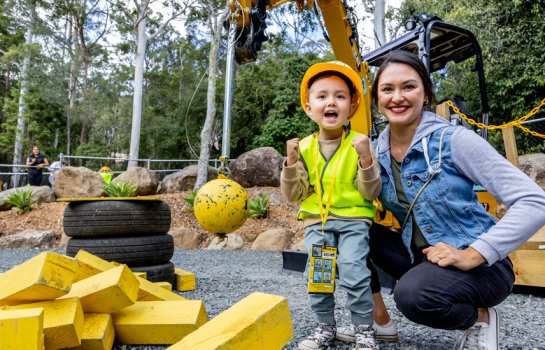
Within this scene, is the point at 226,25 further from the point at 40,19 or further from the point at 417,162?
the point at 40,19

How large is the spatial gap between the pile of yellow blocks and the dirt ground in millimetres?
6002

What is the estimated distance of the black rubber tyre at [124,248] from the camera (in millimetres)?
3312

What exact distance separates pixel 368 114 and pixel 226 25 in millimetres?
1725

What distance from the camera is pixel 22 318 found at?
4.74ft

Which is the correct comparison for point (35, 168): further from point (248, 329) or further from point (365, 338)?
point (248, 329)

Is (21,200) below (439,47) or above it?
below

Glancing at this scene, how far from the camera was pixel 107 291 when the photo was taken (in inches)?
69.9

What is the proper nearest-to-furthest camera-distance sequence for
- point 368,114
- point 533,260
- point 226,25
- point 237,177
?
1. point 533,260
2. point 226,25
3. point 368,114
4. point 237,177

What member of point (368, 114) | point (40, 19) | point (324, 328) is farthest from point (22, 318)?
point (40, 19)

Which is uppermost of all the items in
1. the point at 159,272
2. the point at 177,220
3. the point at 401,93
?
the point at 401,93

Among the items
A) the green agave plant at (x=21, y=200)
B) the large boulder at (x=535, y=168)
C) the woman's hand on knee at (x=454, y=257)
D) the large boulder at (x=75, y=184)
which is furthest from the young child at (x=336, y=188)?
the large boulder at (x=75, y=184)

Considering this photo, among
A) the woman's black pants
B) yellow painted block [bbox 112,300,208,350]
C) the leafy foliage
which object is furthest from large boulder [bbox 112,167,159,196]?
the woman's black pants

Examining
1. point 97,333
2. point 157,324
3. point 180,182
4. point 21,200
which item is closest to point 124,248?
point 157,324

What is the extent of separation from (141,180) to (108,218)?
27.5 ft
